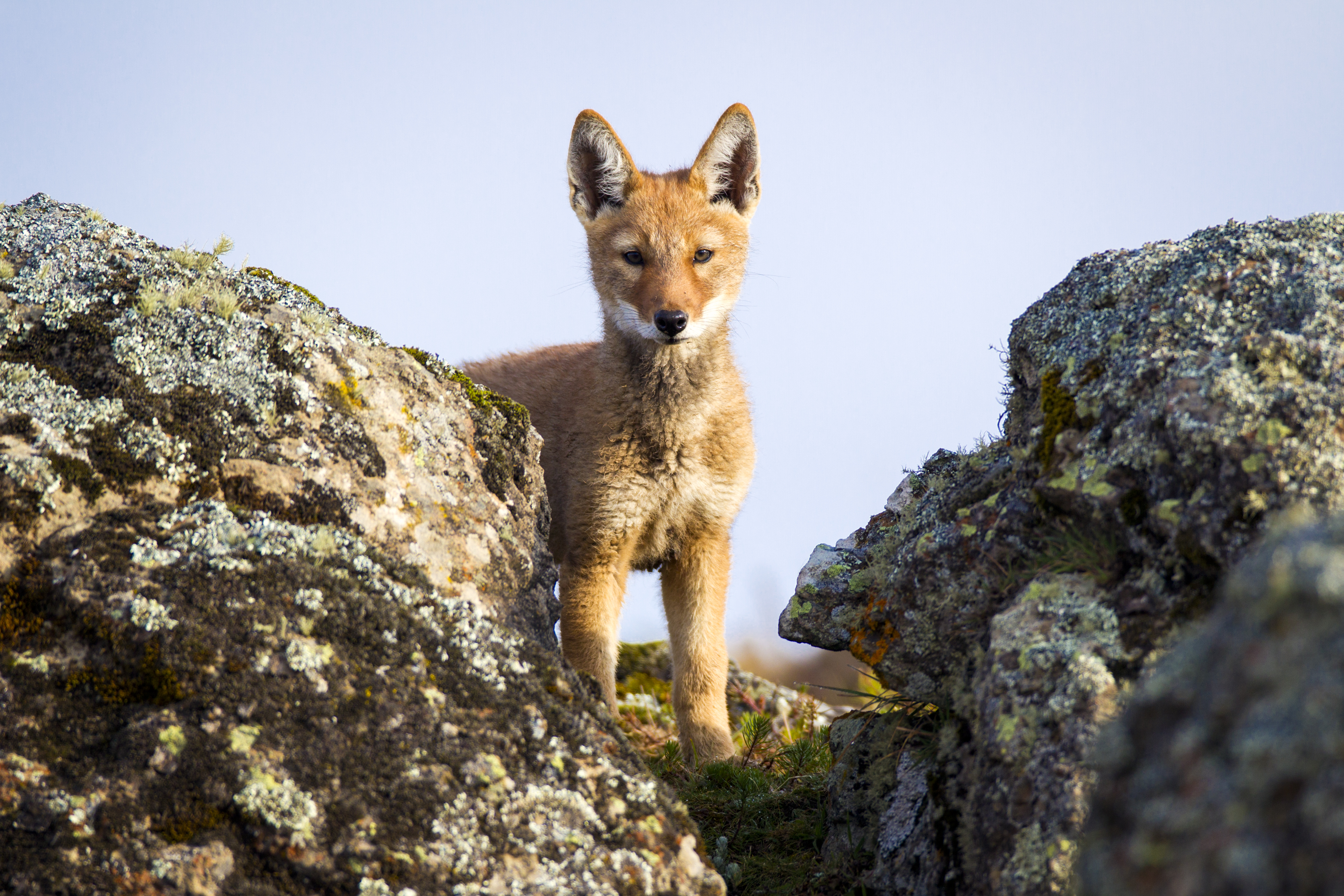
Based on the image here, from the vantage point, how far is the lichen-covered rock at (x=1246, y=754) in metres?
1.18

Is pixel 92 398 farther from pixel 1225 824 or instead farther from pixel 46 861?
pixel 1225 824

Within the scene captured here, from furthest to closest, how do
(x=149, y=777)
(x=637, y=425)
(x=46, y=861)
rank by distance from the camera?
(x=637, y=425)
(x=149, y=777)
(x=46, y=861)

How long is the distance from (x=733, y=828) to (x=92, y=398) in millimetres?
3185

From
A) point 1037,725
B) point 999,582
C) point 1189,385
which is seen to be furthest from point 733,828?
point 1189,385

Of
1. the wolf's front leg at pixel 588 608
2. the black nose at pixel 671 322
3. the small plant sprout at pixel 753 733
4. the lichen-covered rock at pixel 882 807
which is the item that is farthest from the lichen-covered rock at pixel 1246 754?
the wolf's front leg at pixel 588 608

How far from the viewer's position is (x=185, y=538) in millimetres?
2908

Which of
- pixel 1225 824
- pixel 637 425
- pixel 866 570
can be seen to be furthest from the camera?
pixel 637 425

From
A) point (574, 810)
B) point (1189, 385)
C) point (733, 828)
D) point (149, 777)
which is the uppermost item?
point (1189, 385)

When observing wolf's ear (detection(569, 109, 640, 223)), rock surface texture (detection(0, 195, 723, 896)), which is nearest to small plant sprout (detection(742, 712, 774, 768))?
rock surface texture (detection(0, 195, 723, 896))

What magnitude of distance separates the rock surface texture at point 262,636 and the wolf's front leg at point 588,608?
6.36 ft

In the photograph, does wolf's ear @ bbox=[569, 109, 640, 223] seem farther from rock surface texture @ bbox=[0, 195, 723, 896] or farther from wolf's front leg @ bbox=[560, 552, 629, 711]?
rock surface texture @ bbox=[0, 195, 723, 896]

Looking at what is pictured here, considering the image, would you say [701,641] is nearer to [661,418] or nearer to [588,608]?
[588,608]

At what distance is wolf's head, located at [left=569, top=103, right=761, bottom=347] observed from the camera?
5.86m

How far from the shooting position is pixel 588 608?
5855 millimetres
